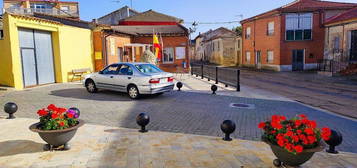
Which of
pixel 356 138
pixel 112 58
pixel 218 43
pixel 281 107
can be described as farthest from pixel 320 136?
pixel 218 43

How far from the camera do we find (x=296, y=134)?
3.21 m

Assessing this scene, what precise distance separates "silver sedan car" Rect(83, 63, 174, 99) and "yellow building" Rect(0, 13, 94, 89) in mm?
4201

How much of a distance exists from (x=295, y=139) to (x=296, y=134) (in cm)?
9

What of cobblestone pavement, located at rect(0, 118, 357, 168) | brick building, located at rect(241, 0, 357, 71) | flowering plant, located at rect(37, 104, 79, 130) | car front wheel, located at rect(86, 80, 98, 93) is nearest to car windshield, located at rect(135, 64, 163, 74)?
car front wheel, located at rect(86, 80, 98, 93)

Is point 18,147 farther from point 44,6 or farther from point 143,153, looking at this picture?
point 44,6

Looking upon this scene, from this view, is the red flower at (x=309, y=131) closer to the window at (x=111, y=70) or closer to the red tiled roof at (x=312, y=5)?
the window at (x=111, y=70)

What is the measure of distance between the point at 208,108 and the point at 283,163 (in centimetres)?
472

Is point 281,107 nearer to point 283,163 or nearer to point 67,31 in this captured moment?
point 283,163

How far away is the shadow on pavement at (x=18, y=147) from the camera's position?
14.3ft

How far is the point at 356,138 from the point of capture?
5527 millimetres

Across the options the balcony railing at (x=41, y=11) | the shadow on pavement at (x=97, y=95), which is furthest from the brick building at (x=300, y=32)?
the balcony railing at (x=41, y=11)

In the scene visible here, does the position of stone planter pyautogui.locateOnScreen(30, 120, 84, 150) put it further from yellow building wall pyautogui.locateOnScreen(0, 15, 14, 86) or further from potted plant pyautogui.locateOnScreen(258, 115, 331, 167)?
yellow building wall pyautogui.locateOnScreen(0, 15, 14, 86)

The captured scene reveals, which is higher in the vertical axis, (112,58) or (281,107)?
(112,58)

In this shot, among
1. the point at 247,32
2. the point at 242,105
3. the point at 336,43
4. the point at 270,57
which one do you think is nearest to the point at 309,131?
the point at 242,105
